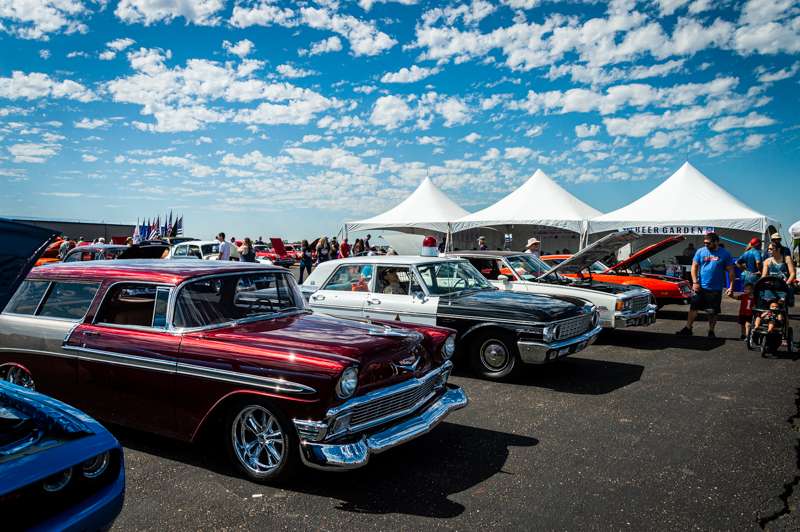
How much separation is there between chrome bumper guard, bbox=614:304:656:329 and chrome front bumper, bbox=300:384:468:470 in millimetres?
5429

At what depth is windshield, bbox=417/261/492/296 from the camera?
270 inches

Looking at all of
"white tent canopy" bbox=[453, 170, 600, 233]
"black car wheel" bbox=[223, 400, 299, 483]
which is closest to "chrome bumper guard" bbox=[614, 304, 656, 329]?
"black car wheel" bbox=[223, 400, 299, 483]

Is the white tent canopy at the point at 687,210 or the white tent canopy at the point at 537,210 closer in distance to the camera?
the white tent canopy at the point at 687,210

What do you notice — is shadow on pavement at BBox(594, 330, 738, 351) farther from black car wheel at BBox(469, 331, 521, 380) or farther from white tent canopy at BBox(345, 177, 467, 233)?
white tent canopy at BBox(345, 177, 467, 233)

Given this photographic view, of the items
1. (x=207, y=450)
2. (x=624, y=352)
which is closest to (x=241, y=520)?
(x=207, y=450)

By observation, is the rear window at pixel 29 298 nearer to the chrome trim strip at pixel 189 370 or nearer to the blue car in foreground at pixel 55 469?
the chrome trim strip at pixel 189 370

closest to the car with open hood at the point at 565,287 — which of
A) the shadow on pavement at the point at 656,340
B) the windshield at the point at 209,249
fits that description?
the shadow on pavement at the point at 656,340

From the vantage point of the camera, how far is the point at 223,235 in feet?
48.1

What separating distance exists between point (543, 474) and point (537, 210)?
62.0 ft

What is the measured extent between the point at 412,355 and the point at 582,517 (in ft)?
4.84

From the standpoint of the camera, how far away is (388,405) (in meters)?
3.59

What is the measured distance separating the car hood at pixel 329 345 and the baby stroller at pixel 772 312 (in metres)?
6.02

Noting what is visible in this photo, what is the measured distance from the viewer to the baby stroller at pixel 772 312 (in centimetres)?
757

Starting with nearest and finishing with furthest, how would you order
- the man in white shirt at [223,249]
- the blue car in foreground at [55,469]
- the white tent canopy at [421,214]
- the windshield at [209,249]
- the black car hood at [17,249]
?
the blue car in foreground at [55,469], the black car hood at [17,249], the man in white shirt at [223,249], the windshield at [209,249], the white tent canopy at [421,214]
